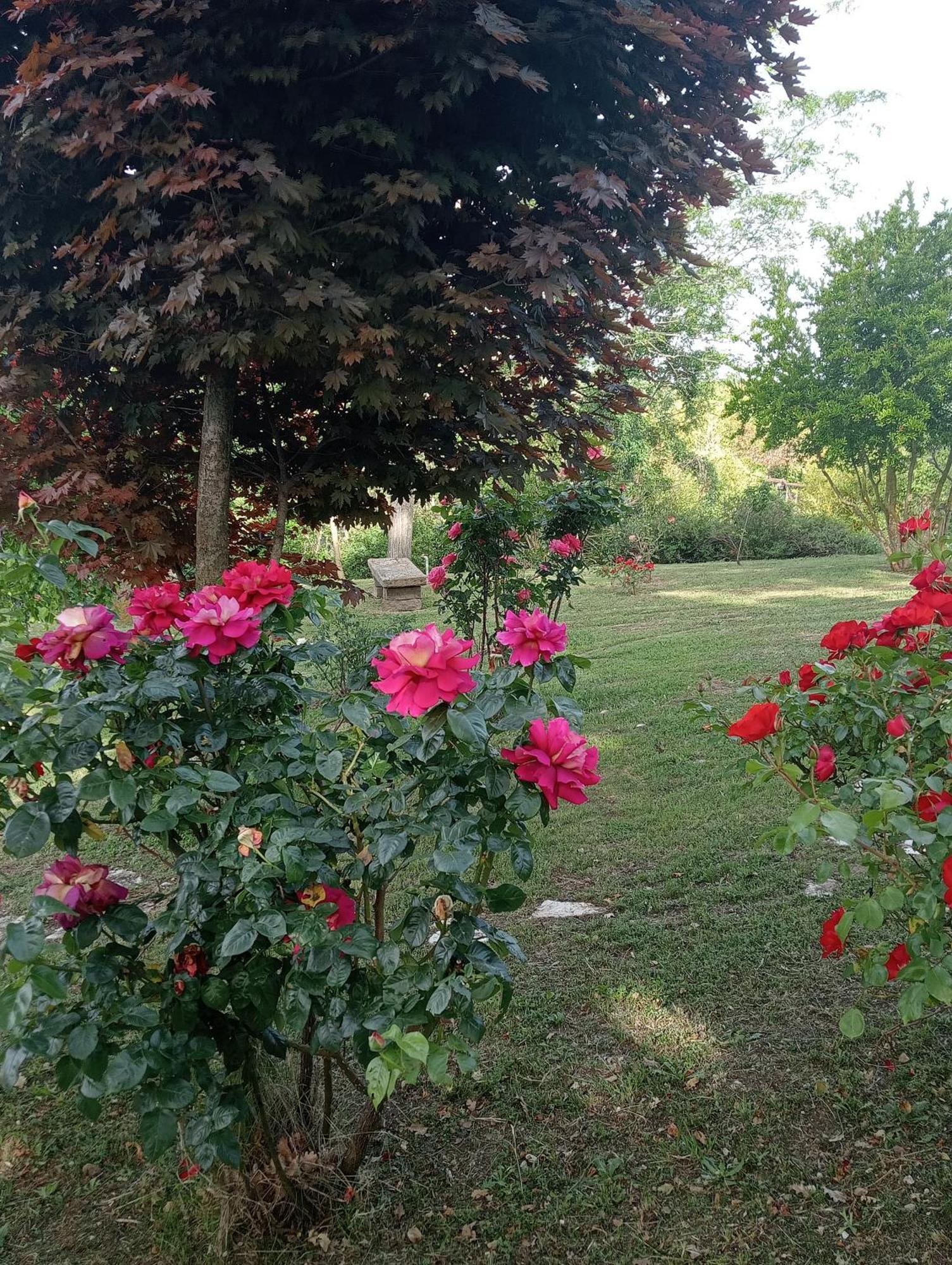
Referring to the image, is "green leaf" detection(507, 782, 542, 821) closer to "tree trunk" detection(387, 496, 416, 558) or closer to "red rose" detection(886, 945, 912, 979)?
"red rose" detection(886, 945, 912, 979)

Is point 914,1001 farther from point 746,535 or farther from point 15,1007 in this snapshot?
point 746,535

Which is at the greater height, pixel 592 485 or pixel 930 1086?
pixel 592 485

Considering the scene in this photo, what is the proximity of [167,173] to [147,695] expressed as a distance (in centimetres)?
154

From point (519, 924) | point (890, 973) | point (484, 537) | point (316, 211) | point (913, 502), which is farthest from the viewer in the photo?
point (913, 502)

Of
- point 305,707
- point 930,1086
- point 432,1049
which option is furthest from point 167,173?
point 930,1086

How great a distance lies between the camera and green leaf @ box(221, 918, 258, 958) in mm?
1188

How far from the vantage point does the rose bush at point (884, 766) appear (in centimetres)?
130

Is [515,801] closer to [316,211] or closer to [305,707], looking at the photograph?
[305,707]

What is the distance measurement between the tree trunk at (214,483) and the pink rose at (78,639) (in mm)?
1593

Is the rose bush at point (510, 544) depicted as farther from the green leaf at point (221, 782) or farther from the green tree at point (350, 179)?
the green leaf at point (221, 782)

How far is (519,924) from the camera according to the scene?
2951 millimetres

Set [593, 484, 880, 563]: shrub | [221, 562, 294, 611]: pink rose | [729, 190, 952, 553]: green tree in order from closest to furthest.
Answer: [221, 562, 294, 611]: pink rose
[729, 190, 952, 553]: green tree
[593, 484, 880, 563]: shrub

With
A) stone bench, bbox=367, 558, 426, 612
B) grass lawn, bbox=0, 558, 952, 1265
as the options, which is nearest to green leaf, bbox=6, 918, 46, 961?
grass lawn, bbox=0, 558, 952, 1265

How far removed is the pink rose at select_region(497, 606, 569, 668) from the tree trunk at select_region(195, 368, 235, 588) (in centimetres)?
176
